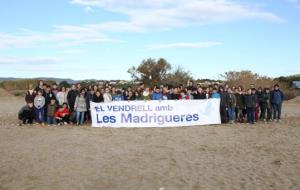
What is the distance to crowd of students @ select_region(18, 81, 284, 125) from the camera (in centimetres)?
1798

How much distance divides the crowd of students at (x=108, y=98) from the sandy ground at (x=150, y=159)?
6.53 ft

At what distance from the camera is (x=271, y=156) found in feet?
35.3

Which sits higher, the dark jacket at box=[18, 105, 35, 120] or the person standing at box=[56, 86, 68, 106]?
the person standing at box=[56, 86, 68, 106]

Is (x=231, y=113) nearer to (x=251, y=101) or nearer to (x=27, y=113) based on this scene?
(x=251, y=101)

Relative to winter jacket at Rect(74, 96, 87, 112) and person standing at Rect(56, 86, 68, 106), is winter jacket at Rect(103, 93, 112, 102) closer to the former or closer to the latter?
winter jacket at Rect(74, 96, 87, 112)

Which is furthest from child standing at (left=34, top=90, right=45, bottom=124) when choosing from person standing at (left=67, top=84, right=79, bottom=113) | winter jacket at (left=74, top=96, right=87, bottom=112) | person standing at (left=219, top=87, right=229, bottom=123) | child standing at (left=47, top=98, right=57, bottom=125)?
person standing at (left=219, top=87, right=229, bottom=123)

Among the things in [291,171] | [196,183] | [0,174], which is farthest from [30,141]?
[291,171]

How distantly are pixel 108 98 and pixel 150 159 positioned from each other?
7.96 metres

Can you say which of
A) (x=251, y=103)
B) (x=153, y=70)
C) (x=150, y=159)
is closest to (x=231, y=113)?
(x=251, y=103)

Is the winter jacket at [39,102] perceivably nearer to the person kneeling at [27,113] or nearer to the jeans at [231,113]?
the person kneeling at [27,113]

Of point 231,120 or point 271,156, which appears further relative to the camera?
point 231,120

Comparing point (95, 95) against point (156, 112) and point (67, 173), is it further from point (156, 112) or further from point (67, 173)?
point (67, 173)

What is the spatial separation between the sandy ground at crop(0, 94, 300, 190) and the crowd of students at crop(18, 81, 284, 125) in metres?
1.99

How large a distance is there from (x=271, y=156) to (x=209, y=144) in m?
2.34
